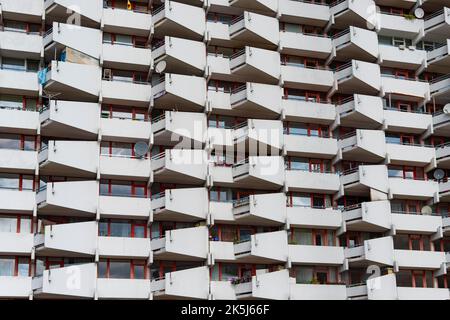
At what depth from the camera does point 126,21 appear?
5416 centimetres

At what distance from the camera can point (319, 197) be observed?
55250 mm

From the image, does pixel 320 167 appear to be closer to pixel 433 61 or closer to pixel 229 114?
pixel 229 114

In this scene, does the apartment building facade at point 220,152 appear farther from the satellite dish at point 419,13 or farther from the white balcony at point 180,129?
the satellite dish at point 419,13

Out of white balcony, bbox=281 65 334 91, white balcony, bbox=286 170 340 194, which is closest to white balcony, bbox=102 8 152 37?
white balcony, bbox=281 65 334 91

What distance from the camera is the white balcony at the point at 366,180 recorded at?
5382 centimetres

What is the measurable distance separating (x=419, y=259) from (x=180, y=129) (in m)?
19.1

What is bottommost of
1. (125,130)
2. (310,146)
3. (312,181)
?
(312,181)

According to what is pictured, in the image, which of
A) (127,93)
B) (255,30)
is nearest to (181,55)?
(127,93)

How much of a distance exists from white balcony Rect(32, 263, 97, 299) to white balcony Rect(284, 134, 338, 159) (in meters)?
16.4

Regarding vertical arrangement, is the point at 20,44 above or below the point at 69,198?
above

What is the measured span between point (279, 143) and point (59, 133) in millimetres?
15087

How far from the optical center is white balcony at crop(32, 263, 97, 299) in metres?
46.5

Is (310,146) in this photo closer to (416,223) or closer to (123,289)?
(416,223)
